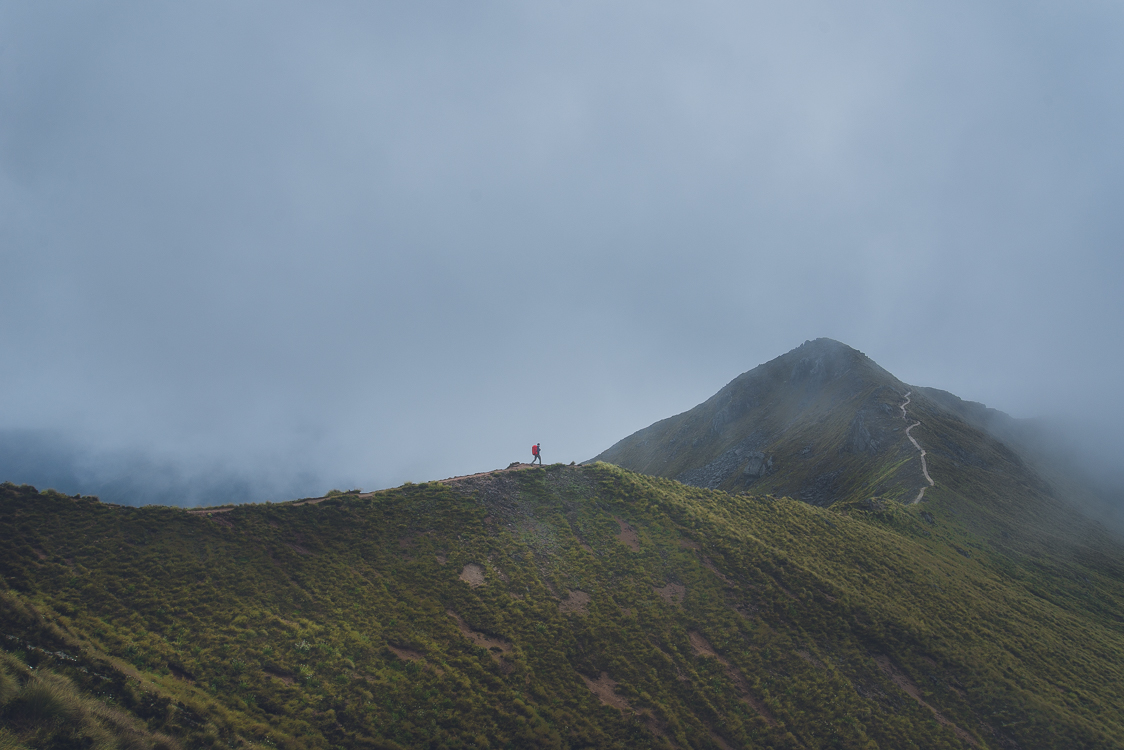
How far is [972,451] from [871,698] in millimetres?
101171

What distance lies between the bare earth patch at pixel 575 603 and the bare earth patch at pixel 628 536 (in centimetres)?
763

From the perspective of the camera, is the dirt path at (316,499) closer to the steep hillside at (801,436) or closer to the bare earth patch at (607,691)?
the bare earth patch at (607,691)

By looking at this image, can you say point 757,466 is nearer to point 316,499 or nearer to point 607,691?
point 607,691

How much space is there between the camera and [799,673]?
3309cm

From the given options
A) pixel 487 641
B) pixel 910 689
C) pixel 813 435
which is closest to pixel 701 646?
pixel 487 641

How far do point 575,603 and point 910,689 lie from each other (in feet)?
82.6

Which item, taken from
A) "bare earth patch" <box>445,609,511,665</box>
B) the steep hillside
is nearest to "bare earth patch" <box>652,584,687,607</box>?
"bare earth patch" <box>445,609,511,665</box>

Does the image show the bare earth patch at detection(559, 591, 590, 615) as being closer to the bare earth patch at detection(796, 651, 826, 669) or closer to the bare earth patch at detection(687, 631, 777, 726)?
the bare earth patch at detection(687, 631, 777, 726)

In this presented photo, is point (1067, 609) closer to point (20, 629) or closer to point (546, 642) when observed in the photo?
point (546, 642)

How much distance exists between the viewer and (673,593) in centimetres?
3784

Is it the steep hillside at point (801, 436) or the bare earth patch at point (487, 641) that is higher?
the steep hillside at point (801, 436)

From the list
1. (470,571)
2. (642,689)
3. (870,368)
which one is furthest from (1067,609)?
(870,368)

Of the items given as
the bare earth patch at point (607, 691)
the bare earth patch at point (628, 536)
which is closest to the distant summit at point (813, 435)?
the bare earth patch at point (628, 536)

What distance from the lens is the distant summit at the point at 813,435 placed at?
98938mm
